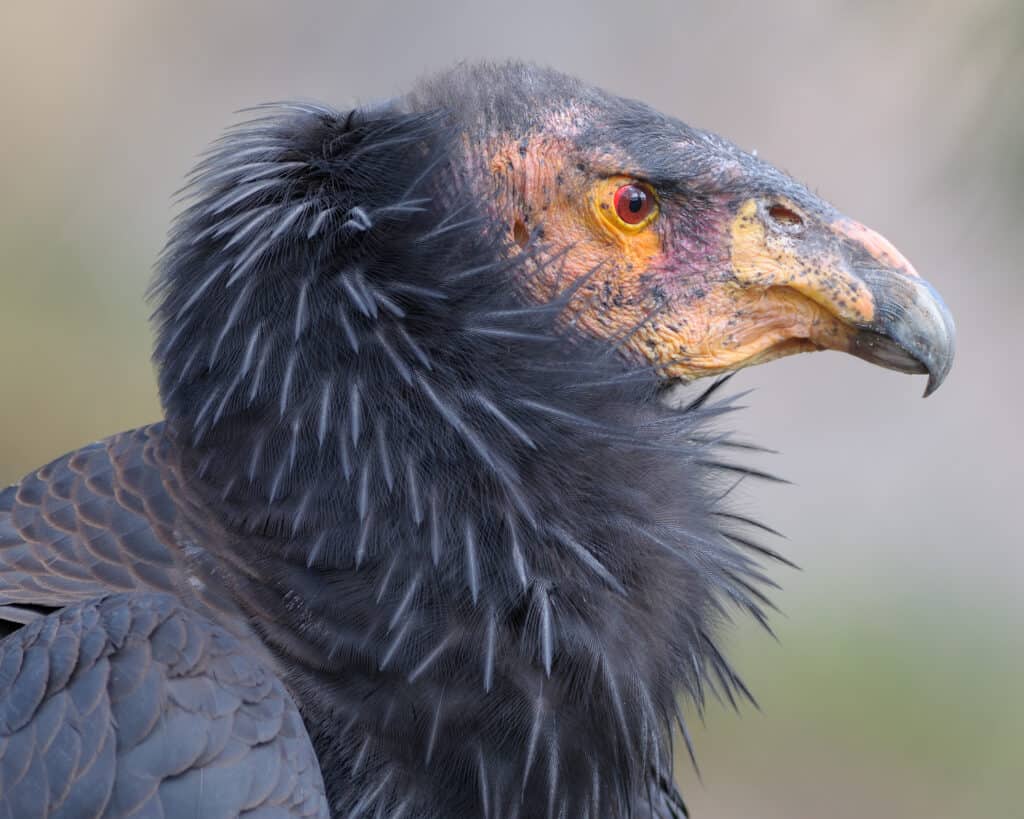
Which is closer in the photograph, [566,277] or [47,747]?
[47,747]

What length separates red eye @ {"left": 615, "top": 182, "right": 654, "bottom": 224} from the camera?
2.10m

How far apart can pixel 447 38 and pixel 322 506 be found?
5.55m

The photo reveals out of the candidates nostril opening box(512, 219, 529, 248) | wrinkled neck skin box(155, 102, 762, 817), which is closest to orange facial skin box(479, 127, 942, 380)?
nostril opening box(512, 219, 529, 248)

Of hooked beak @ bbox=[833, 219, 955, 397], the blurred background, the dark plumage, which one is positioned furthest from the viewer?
the blurred background

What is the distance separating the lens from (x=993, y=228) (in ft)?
7.63

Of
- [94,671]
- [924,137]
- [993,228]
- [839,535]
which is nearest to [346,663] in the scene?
[94,671]

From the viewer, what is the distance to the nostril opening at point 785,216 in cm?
211

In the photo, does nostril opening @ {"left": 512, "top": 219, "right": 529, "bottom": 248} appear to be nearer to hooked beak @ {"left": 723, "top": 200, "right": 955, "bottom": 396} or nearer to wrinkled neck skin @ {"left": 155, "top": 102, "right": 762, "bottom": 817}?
wrinkled neck skin @ {"left": 155, "top": 102, "right": 762, "bottom": 817}

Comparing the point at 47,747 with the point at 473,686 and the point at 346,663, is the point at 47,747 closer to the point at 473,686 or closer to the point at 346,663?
the point at 346,663

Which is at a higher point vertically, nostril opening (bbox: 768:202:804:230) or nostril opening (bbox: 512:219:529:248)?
nostril opening (bbox: 768:202:804:230)

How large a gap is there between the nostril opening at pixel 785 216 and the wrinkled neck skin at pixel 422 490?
0.41 m

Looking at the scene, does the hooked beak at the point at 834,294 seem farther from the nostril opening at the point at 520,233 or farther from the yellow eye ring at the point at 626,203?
the nostril opening at the point at 520,233

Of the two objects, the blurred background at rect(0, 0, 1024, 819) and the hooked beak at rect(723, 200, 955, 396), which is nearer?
the hooked beak at rect(723, 200, 955, 396)

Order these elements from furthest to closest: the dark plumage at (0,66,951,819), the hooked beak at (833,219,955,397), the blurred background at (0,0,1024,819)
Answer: the blurred background at (0,0,1024,819)
the hooked beak at (833,219,955,397)
the dark plumage at (0,66,951,819)
